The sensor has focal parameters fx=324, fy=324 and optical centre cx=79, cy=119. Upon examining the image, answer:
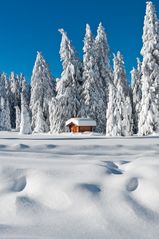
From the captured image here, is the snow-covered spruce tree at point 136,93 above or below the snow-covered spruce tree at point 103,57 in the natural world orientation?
below

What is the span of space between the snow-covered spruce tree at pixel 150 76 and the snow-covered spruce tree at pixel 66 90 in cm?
1358

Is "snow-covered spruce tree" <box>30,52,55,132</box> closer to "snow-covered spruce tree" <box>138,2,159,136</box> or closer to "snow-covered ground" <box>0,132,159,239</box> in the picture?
"snow-covered spruce tree" <box>138,2,159,136</box>

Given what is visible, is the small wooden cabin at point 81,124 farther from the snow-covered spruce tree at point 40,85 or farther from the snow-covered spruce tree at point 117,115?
the snow-covered spruce tree at point 40,85

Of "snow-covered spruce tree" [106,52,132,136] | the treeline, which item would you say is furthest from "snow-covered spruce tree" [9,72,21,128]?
"snow-covered spruce tree" [106,52,132,136]

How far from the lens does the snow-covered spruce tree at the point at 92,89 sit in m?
44.2

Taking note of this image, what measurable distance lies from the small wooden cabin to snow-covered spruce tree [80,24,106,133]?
114 inches

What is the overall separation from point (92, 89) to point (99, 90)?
5.42 feet

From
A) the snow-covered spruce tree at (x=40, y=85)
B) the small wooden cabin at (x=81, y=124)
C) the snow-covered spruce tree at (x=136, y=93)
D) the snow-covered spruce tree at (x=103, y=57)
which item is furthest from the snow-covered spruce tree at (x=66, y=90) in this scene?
the snow-covered spruce tree at (x=136, y=93)

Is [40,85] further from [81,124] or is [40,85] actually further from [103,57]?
[81,124]

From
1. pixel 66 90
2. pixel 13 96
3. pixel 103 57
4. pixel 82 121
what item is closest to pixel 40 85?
pixel 66 90

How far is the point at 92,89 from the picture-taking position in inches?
1757

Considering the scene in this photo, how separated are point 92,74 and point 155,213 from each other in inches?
1593

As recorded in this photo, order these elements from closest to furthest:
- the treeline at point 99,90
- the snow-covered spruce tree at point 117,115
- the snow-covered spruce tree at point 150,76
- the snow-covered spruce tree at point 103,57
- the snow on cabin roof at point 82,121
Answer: the snow-covered spruce tree at point 150,76 < the treeline at point 99,90 < the snow-covered spruce tree at point 117,115 < the snow on cabin roof at point 82,121 < the snow-covered spruce tree at point 103,57

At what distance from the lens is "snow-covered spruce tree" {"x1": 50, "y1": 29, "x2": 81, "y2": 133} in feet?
145
